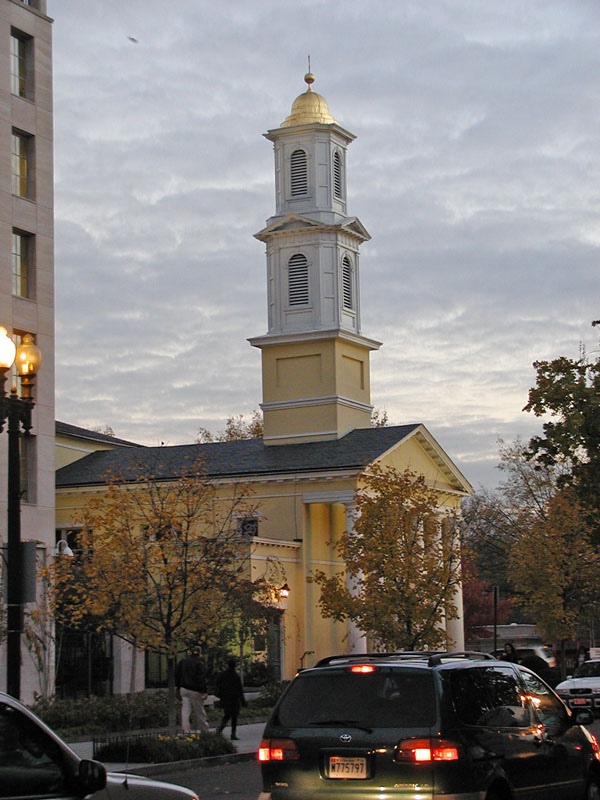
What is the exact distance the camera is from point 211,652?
32.2 metres

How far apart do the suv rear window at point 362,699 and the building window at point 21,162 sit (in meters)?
30.6

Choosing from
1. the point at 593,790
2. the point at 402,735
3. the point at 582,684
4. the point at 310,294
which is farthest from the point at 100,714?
the point at 310,294

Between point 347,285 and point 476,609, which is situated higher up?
point 347,285

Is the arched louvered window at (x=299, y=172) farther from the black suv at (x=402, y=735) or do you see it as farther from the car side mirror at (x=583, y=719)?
the black suv at (x=402, y=735)

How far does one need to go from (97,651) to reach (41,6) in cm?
2116

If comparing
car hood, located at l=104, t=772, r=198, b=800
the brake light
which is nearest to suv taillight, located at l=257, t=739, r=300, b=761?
the brake light

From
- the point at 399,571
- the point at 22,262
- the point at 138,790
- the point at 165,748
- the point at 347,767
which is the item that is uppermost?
the point at 22,262

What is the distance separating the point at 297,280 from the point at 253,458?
8112 mm

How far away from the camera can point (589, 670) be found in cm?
3325

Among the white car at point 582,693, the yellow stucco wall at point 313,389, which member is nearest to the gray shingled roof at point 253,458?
the yellow stucco wall at point 313,389

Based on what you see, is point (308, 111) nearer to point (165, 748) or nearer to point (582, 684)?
point (582, 684)

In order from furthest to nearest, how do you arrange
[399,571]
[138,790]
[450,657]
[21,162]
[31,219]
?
[21,162] → [31,219] → [399,571] → [450,657] → [138,790]

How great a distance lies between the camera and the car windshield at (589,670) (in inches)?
1300

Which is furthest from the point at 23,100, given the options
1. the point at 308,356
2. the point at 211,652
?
the point at 308,356
